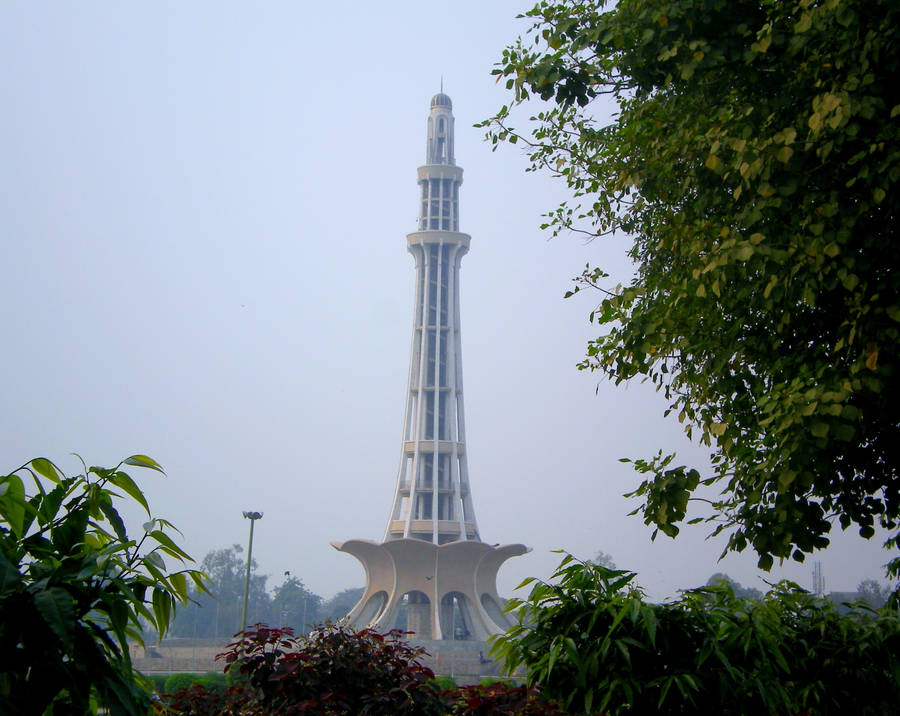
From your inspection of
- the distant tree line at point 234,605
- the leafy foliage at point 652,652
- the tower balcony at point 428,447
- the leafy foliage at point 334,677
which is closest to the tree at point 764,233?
the leafy foliage at point 652,652

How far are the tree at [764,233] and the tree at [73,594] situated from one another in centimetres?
383

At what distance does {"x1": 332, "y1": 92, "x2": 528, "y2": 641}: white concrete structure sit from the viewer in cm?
5109

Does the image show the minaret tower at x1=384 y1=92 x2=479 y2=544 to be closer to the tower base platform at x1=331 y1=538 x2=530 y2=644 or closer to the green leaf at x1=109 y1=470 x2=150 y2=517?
the tower base platform at x1=331 y1=538 x2=530 y2=644

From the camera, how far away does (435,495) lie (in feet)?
168

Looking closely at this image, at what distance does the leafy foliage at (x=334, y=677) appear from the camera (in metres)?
5.04

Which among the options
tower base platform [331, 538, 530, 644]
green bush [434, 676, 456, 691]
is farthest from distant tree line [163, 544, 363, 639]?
green bush [434, 676, 456, 691]

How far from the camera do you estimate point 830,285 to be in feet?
21.6

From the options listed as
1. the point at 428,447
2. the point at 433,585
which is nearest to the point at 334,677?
the point at 428,447

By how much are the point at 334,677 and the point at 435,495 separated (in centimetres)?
4641

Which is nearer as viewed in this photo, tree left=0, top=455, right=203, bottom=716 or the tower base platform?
tree left=0, top=455, right=203, bottom=716

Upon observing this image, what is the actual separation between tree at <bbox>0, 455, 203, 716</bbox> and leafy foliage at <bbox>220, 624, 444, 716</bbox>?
0.83 m

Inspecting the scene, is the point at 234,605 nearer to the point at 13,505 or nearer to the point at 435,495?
the point at 435,495

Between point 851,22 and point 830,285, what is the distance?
163cm

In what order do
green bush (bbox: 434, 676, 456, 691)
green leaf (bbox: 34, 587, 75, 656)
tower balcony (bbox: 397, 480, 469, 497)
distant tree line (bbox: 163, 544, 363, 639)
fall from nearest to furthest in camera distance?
1. green leaf (bbox: 34, 587, 75, 656)
2. green bush (bbox: 434, 676, 456, 691)
3. tower balcony (bbox: 397, 480, 469, 497)
4. distant tree line (bbox: 163, 544, 363, 639)
